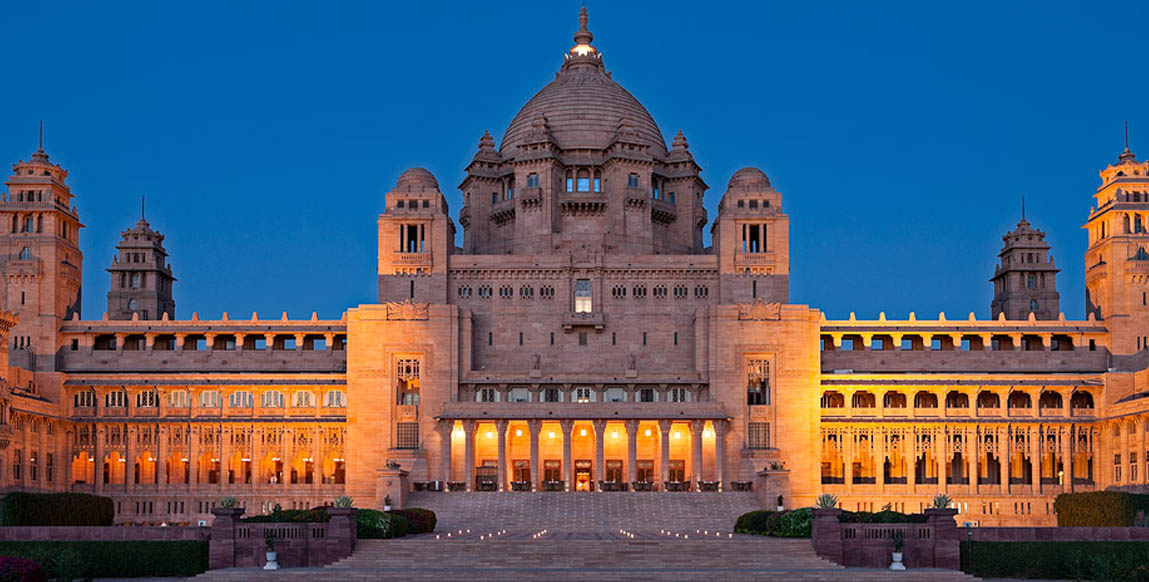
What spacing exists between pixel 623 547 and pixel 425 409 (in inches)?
1873

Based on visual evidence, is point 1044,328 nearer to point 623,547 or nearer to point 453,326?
point 453,326

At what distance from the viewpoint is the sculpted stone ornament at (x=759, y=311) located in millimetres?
115188

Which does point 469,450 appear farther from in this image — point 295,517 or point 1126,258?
point 1126,258

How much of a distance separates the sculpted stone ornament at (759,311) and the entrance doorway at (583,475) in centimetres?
1681

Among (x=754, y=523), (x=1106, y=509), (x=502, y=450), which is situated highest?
(x=502, y=450)

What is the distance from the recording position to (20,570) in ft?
187

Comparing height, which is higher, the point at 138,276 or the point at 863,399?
the point at 138,276

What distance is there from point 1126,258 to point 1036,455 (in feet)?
57.0

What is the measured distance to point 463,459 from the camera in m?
114

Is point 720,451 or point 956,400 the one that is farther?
point 956,400

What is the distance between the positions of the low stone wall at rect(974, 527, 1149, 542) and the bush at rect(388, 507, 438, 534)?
28285mm

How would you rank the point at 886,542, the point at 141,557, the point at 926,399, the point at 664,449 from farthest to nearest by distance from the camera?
the point at 926,399 < the point at 664,449 < the point at 141,557 < the point at 886,542

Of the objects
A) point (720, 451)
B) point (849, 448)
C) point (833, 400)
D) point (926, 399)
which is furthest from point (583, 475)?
point (926, 399)

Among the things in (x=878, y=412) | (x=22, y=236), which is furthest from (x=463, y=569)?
(x=22, y=236)
